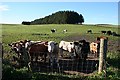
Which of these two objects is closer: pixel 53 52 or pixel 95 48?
pixel 53 52

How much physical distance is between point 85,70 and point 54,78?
292 cm

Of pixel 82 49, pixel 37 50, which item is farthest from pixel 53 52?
pixel 82 49

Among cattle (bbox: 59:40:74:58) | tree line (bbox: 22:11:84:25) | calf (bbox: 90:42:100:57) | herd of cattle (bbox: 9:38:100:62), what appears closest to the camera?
herd of cattle (bbox: 9:38:100:62)

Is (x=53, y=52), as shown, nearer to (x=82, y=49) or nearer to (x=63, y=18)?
(x=82, y=49)

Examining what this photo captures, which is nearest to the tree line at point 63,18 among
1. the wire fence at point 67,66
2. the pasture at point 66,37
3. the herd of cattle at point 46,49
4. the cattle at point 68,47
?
the pasture at point 66,37

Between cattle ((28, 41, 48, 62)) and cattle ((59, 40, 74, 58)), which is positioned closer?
cattle ((28, 41, 48, 62))

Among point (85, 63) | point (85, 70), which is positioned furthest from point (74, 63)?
point (85, 70)

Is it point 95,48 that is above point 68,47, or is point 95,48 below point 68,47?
below

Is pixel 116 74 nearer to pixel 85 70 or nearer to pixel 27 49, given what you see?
pixel 85 70

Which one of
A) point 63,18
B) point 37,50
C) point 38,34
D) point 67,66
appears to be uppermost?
point 63,18

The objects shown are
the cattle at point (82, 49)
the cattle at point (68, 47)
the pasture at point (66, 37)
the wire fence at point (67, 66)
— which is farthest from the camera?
the cattle at point (68, 47)

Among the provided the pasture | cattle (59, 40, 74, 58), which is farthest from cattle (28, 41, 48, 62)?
the pasture

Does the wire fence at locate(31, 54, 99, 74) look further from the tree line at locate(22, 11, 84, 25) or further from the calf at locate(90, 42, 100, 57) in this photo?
the tree line at locate(22, 11, 84, 25)

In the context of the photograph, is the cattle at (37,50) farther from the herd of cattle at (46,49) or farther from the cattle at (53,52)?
the cattle at (53,52)
